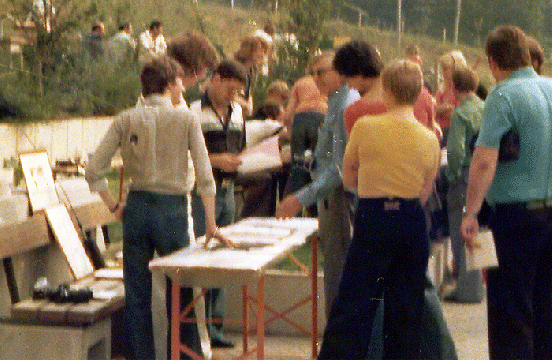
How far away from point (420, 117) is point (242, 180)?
1342 millimetres

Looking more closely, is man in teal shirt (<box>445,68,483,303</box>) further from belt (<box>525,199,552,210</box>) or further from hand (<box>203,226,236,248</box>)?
hand (<box>203,226,236,248</box>)

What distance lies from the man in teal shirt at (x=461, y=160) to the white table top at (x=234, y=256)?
201 centimetres

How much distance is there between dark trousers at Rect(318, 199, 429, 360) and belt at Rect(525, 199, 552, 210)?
539mm

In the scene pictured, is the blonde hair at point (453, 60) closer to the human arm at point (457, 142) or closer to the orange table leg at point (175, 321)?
the human arm at point (457, 142)

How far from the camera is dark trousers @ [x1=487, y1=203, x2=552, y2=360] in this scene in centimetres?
467

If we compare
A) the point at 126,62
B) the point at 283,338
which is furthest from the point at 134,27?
the point at 283,338

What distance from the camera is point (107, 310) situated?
5.46 m

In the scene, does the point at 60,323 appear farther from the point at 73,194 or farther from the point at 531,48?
the point at 531,48

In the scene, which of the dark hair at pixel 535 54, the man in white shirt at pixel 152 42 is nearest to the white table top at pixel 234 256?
the dark hair at pixel 535 54

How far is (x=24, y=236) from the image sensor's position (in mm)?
5980

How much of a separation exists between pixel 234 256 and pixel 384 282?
2.44 ft

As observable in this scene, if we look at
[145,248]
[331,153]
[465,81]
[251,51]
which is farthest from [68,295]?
[465,81]

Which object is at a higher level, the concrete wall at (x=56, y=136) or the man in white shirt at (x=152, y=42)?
the man in white shirt at (x=152, y=42)

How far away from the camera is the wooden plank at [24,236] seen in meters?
5.82
